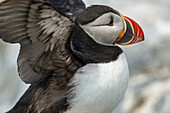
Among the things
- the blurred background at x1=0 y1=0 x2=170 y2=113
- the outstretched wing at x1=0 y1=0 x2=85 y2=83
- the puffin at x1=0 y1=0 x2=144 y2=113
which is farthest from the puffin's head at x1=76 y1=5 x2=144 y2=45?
the blurred background at x1=0 y1=0 x2=170 y2=113

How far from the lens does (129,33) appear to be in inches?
166

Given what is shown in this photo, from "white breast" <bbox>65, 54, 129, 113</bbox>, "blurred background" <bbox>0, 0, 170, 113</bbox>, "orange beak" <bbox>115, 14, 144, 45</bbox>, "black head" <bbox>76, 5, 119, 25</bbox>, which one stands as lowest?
"blurred background" <bbox>0, 0, 170, 113</bbox>

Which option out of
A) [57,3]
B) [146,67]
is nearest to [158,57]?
[146,67]

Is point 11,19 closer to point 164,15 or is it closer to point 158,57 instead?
point 158,57

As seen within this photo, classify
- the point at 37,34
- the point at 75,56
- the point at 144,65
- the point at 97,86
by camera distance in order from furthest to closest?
the point at 144,65 < the point at 75,56 < the point at 97,86 < the point at 37,34

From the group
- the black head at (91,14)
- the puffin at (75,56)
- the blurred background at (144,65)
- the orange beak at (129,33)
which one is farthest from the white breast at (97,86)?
the blurred background at (144,65)

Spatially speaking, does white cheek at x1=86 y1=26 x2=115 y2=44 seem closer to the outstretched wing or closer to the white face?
the white face

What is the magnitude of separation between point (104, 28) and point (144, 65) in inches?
119

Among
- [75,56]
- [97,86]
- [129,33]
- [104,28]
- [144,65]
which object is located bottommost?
[144,65]

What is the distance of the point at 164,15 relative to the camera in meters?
7.48

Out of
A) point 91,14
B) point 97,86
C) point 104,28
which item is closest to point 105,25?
point 104,28

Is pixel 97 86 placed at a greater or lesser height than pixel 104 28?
lesser

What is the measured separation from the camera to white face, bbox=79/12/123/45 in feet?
13.1

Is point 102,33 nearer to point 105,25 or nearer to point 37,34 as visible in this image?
point 105,25
